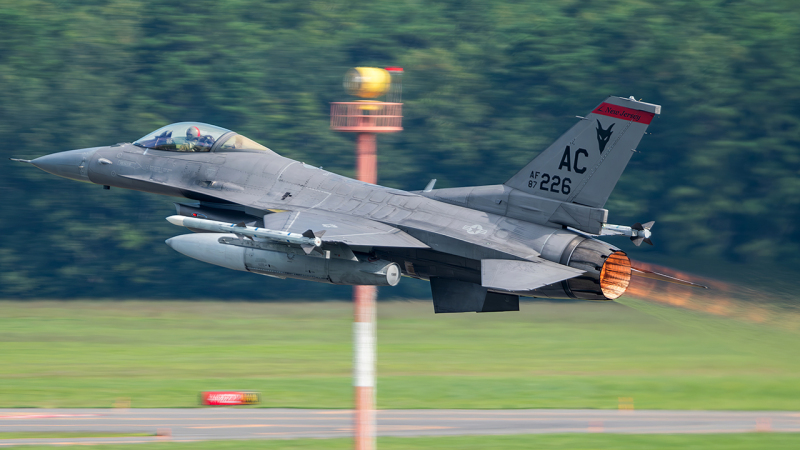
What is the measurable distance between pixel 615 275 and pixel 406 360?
2212cm

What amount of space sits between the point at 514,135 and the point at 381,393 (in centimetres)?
2895

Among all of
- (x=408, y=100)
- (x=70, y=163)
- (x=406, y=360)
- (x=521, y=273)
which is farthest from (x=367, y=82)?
(x=408, y=100)

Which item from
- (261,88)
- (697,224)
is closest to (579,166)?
(697,224)

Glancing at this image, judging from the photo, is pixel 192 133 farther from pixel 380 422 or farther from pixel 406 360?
pixel 406 360

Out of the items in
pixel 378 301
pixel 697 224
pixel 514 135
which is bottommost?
pixel 378 301

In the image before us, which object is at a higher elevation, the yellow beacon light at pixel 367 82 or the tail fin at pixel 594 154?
the yellow beacon light at pixel 367 82

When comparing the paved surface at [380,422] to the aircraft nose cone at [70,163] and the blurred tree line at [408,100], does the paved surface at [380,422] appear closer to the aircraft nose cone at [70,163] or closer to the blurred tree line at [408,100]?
the aircraft nose cone at [70,163]

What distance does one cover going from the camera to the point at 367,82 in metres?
22.8

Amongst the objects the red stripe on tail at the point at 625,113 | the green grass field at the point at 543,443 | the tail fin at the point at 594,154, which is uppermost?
the red stripe on tail at the point at 625,113

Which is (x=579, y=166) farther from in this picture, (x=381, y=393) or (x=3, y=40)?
(x=3, y=40)

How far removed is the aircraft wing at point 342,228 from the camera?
74.7ft

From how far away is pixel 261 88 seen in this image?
6519cm

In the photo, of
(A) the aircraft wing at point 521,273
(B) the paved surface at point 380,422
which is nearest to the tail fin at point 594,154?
(A) the aircraft wing at point 521,273

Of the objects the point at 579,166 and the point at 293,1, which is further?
the point at 293,1
